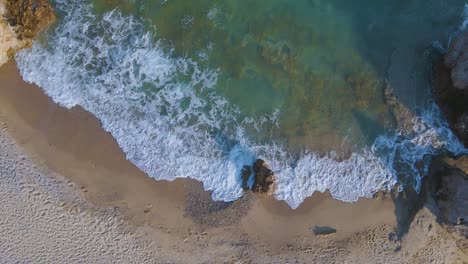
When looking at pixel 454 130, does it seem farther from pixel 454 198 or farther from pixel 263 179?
pixel 263 179

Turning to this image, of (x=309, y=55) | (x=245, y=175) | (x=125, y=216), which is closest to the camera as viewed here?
(x=125, y=216)

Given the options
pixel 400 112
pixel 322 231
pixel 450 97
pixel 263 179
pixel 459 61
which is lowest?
pixel 322 231

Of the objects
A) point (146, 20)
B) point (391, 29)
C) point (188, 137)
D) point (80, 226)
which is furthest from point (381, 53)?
point (80, 226)

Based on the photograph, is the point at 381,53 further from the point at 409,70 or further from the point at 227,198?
the point at 227,198

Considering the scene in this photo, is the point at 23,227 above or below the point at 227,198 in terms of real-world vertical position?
below

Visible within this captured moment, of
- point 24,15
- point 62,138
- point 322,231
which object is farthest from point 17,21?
point 322,231

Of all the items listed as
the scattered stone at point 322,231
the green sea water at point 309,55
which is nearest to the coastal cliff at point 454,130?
the green sea water at point 309,55

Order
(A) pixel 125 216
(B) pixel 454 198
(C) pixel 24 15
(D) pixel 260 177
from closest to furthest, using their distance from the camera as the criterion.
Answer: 1. (C) pixel 24 15
2. (B) pixel 454 198
3. (A) pixel 125 216
4. (D) pixel 260 177
